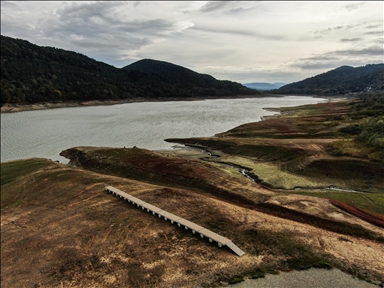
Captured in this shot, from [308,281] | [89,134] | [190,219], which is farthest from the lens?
[89,134]

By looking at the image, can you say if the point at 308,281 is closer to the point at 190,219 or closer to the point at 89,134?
the point at 190,219

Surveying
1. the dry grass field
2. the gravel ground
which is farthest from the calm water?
the gravel ground

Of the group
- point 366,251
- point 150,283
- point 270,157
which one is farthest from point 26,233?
point 270,157

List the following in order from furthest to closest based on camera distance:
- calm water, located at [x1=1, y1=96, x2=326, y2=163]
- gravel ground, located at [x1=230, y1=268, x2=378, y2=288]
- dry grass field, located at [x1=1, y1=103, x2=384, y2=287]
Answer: calm water, located at [x1=1, y1=96, x2=326, y2=163] < dry grass field, located at [x1=1, y1=103, x2=384, y2=287] < gravel ground, located at [x1=230, y1=268, x2=378, y2=288]

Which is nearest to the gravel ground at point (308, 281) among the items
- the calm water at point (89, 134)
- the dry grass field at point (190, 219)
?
the dry grass field at point (190, 219)

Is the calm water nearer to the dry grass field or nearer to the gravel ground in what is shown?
the dry grass field

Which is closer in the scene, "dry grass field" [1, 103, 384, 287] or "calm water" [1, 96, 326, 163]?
"dry grass field" [1, 103, 384, 287]

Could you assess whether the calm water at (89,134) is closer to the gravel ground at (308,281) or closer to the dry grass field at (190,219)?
the dry grass field at (190,219)

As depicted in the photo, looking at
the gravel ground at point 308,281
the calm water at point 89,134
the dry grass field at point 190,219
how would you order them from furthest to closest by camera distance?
the calm water at point 89,134, the dry grass field at point 190,219, the gravel ground at point 308,281

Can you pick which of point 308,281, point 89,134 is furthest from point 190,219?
point 89,134
